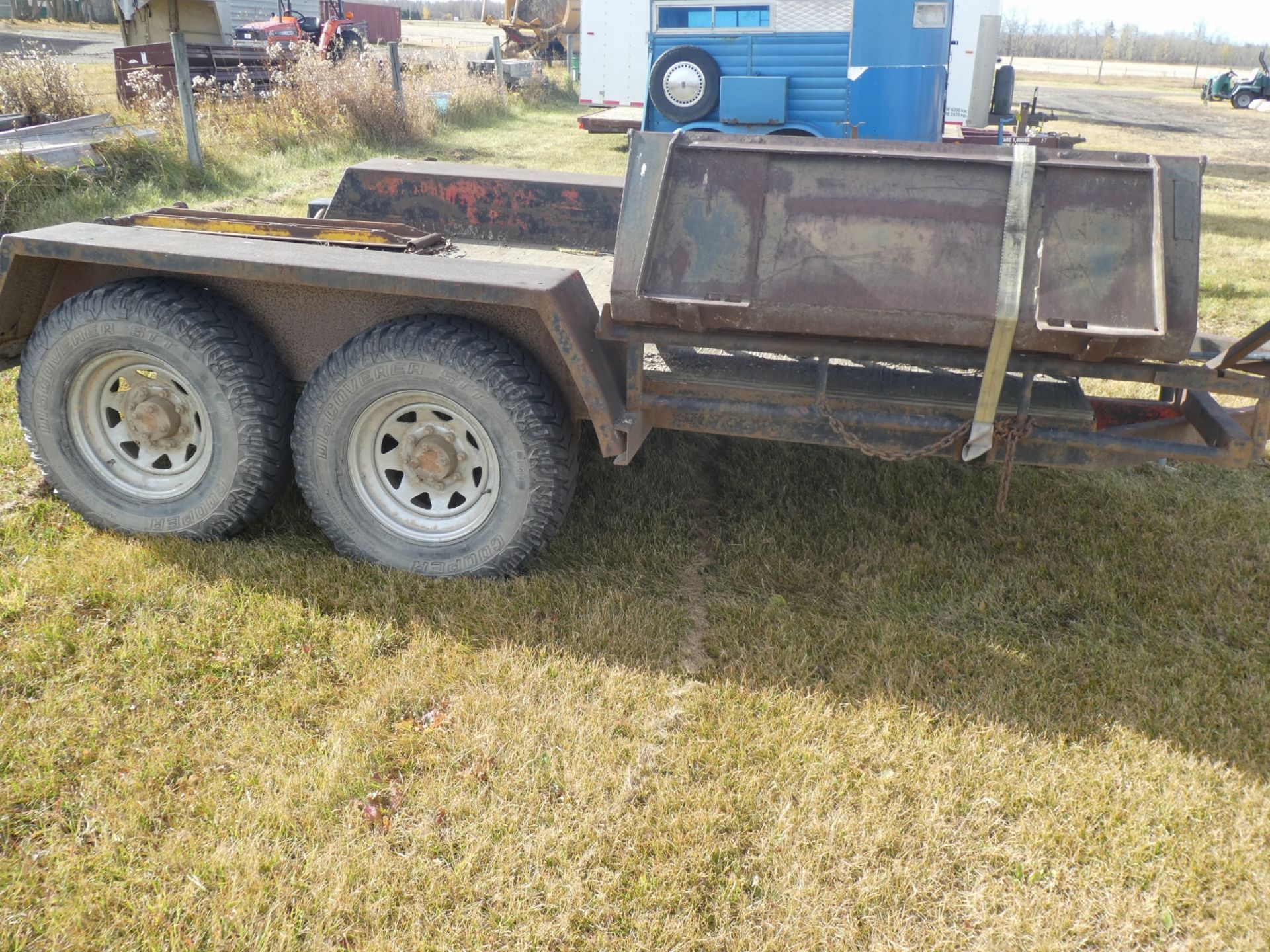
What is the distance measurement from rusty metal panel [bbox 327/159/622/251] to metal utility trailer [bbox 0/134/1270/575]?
1.00 metres

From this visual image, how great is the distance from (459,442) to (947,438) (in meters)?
A: 1.68

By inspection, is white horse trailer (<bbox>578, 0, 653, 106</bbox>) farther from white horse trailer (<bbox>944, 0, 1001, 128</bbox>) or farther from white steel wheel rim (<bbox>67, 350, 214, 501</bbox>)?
white steel wheel rim (<bbox>67, 350, 214, 501</bbox>)

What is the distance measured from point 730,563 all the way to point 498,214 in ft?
8.03

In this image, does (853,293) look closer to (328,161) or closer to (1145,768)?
(1145,768)

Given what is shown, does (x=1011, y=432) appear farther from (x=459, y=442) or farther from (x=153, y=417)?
(x=153, y=417)

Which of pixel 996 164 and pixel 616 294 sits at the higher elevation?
pixel 996 164

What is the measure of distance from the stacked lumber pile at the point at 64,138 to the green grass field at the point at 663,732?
6050 millimetres

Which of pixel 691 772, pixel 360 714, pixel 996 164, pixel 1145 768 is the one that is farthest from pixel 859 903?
pixel 996 164

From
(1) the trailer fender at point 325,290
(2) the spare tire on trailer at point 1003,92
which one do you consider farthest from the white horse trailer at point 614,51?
(1) the trailer fender at point 325,290

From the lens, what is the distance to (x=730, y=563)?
12.9ft

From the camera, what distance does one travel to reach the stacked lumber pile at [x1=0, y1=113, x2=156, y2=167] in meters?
9.02

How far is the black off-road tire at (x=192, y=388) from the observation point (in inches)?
140

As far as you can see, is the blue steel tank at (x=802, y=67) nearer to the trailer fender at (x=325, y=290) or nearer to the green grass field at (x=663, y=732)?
the trailer fender at (x=325, y=290)

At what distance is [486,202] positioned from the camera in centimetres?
523
